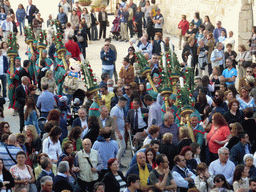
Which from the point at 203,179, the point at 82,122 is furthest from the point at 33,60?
the point at 203,179

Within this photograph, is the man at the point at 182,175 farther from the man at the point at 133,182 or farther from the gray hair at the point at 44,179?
the gray hair at the point at 44,179

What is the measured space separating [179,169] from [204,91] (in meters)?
5.00

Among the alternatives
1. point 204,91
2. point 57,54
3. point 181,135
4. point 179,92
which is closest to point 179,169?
point 181,135

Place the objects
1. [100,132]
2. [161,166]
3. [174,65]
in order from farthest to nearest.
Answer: [174,65] → [100,132] → [161,166]

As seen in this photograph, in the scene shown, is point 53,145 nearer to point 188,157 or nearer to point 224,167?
point 188,157

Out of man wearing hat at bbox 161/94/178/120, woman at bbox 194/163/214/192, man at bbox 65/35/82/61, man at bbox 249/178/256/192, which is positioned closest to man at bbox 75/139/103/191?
woman at bbox 194/163/214/192

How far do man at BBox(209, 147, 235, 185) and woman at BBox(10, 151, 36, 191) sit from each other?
309 cm

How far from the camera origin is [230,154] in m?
12.2

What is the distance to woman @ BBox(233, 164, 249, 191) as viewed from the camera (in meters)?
11.0

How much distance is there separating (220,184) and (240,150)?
66.2 inches

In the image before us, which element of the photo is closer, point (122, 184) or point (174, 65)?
point (122, 184)

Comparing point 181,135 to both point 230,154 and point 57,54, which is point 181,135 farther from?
point 57,54

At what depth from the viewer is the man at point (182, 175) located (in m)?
11.0

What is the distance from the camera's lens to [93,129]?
1300 centimetres
